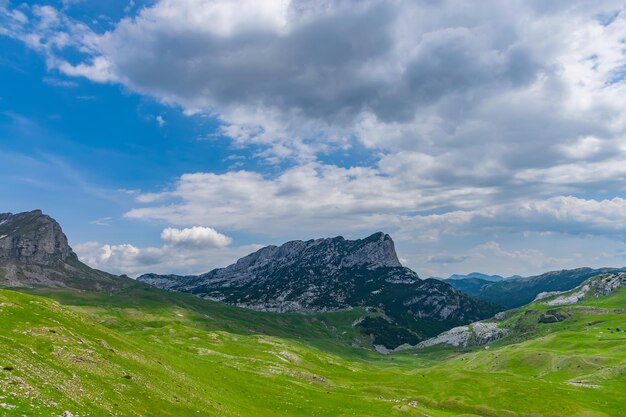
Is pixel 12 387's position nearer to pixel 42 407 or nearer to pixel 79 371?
pixel 42 407

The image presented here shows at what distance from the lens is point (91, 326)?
7094 cm

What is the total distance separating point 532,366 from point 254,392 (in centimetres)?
14519

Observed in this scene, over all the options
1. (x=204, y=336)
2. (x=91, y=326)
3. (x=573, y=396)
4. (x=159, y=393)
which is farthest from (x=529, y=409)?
(x=204, y=336)

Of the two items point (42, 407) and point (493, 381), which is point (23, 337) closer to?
point (42, 407)

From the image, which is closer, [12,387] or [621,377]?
[12,387]

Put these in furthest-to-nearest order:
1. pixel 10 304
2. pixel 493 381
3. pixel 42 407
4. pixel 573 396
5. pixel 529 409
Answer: pixel 493 381 < pixel 573 396 < pixel 529 409 < pixel 10 304 < pixel 42 407

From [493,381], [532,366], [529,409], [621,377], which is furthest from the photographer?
[532,366]

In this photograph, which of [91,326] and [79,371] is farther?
[91,326]

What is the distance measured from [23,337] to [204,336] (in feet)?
384

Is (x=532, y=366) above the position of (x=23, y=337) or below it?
below

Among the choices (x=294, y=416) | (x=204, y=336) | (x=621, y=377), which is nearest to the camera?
(x=294, y=416)

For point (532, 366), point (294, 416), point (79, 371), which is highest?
point (79, 371)

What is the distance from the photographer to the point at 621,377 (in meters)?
134

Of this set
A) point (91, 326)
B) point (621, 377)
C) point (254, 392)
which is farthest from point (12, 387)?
point (621, 377)
